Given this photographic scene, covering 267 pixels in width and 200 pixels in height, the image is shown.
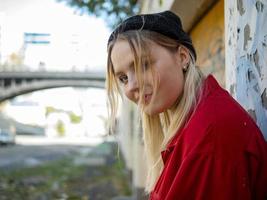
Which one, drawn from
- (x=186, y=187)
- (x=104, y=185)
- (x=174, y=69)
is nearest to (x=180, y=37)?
(x=174, y=69)

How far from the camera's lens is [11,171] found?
1942 cm

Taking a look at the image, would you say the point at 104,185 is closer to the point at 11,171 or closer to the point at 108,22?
the point at 11,171

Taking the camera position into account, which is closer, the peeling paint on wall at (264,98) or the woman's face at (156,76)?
the woman's face at (156,76)

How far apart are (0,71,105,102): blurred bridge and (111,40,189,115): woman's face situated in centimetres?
4004

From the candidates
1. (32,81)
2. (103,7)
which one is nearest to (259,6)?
(103,7)

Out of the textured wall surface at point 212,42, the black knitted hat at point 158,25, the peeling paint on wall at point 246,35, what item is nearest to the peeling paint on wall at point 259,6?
the peeling paint on wall at point 246,35

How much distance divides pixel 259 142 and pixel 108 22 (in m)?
8.39

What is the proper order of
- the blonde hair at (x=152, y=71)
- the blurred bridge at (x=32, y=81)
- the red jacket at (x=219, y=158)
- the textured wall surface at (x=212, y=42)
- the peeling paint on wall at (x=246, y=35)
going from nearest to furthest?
1. the red jacket at (x=219, y=158)
2. the blonde hair at (x=152, y=71)
3. the peeling paint on wall at (x=246, y=35)
4. the textured wall surface at (x=212, y=42)
5. the blurred bridge at (x=32, y=81)

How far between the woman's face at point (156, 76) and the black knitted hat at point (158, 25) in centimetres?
6

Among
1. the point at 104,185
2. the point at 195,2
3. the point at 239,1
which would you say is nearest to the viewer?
the point at 239,1

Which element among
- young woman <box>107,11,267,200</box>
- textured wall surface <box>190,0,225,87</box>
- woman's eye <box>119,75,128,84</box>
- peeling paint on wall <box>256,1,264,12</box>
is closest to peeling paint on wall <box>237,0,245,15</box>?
peeling paint on wall <box>256,1,264,12</box>

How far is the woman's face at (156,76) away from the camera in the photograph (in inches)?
61.1

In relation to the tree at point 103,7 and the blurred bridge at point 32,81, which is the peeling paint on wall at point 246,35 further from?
the blurred bridge at point 32,81

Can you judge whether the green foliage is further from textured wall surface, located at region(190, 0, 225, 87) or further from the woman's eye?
the woman's eye
